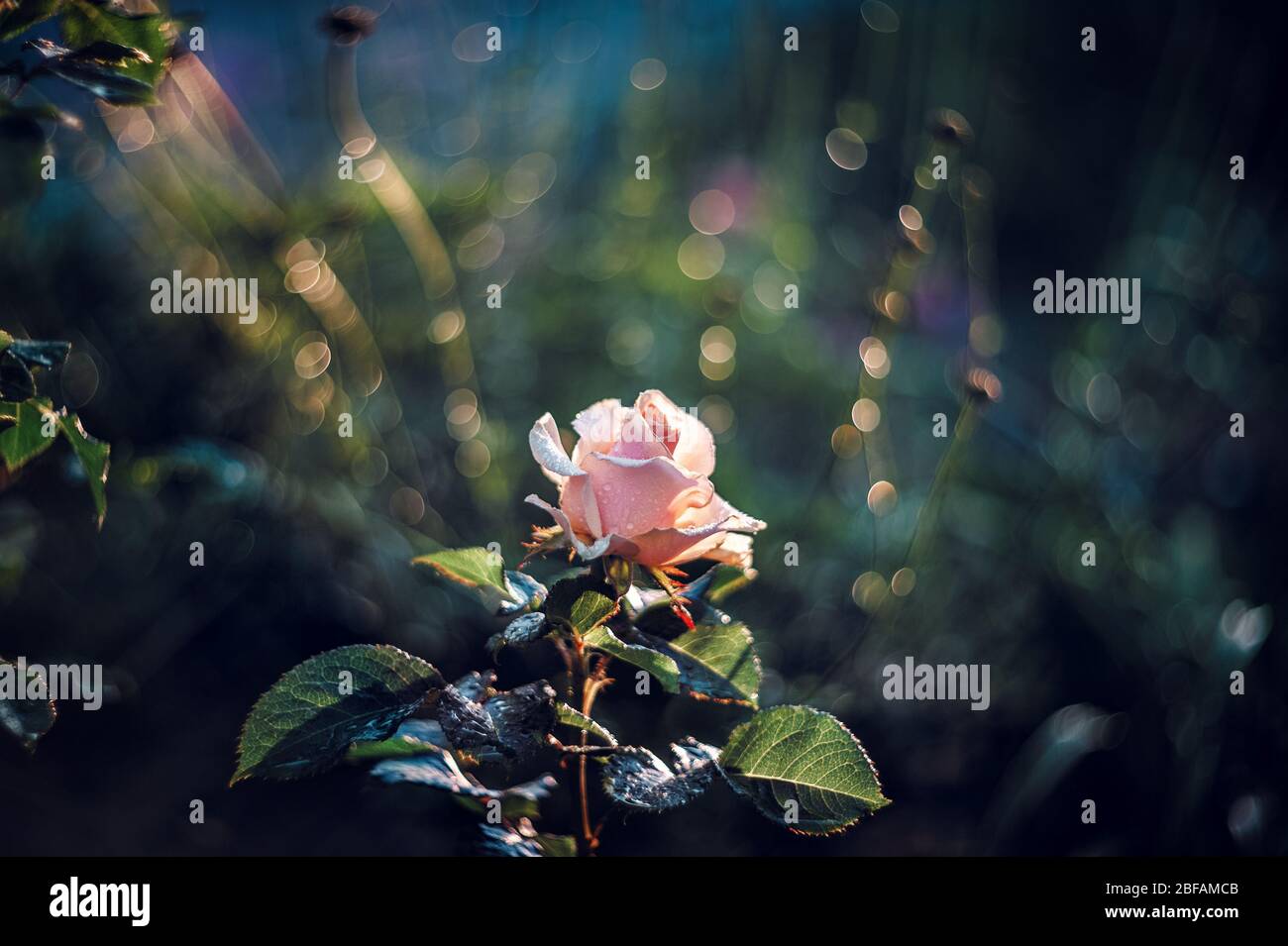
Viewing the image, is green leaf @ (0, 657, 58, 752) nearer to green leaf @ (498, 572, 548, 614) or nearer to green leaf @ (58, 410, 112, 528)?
green leaf @ (58, 410, 112, 528)

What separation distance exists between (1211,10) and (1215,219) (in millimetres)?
307

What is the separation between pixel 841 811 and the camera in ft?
1.35

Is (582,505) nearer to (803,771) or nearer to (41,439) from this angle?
(803,771)

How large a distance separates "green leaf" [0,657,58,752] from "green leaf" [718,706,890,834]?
0.32 meters

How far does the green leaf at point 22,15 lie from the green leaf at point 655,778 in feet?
1.45

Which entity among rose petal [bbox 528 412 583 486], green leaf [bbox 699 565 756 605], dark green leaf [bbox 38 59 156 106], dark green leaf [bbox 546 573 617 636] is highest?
dark green leaf [bbox 38 59 156 106]

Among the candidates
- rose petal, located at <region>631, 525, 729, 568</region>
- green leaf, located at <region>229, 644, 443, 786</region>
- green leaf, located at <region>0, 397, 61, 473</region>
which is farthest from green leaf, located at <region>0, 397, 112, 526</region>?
rose petal, located at <region>631, 525, 729, 568</region>

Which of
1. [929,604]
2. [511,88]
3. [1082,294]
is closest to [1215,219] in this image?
[1082,294]

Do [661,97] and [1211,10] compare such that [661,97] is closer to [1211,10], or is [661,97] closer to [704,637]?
[1211,10]

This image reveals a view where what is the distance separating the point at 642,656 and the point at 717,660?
0.17 feet

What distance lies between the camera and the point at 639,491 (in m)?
0.42

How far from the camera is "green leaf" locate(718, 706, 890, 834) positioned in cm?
41

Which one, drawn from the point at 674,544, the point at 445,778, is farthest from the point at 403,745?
the point at 674,544

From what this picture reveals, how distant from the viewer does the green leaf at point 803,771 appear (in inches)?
16.1
